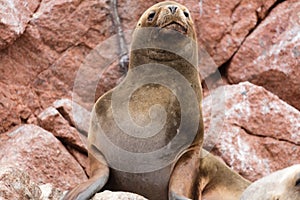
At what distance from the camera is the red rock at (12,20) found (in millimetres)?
8623

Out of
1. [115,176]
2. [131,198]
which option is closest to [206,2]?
[115,176]

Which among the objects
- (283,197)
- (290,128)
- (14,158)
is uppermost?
(283,197)

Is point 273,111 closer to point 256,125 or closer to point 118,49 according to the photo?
point 256,125

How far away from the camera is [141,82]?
6.93 meters

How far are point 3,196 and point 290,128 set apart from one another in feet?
12.9

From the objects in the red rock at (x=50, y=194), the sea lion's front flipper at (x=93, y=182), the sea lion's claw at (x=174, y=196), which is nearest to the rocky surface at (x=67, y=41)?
the sea lion's front flipper at (x=93, y=182)

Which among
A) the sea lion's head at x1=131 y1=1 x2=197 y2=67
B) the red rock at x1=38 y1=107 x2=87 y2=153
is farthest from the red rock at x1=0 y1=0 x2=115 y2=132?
the sea lion's head at x1=131 y1=1 x2=197 y2=67

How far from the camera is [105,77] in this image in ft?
30.1

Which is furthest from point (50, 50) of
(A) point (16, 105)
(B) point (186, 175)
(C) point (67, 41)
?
(B) point (186, 175)

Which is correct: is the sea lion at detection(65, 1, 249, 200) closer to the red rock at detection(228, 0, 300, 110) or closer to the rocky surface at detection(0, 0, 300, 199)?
the rocky surface at detection(0, 0, 300, 199)

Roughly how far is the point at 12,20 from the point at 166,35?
238 cm

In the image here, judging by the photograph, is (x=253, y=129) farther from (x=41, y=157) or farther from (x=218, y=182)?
(x=41, y=157)

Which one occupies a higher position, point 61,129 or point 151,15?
point 151,15

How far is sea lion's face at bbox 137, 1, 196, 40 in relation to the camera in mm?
6773
